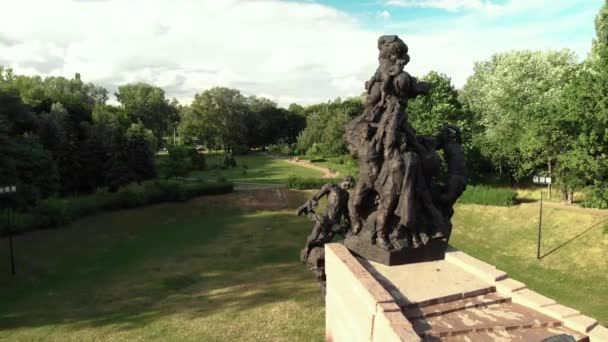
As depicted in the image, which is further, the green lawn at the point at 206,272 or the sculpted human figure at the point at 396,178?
the green lawn at the point at 206,272

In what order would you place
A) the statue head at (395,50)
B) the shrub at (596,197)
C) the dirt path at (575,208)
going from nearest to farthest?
the statue head at (395,50)
the shrub at (596,197)
the dirt path at (575,208)

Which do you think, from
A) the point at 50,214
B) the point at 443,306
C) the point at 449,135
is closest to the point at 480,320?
the point at 443,306

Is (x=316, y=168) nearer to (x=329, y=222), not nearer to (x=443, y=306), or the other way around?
(x=329, y=222)

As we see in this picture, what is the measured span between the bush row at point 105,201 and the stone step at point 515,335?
26578 mm

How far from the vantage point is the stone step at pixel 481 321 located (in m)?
6.55

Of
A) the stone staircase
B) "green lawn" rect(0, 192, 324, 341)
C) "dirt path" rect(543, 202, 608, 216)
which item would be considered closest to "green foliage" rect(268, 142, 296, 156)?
"green lawn" rect(0, 192, 324, 341)

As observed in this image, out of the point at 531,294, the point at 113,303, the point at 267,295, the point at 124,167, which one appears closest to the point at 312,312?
the point at 267,295

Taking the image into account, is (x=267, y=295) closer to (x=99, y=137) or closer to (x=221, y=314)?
(x=221, y=314)

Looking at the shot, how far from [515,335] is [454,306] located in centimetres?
105

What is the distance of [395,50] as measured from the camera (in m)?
9.55

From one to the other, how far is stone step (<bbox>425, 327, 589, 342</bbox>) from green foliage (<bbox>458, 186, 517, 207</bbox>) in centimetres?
2316

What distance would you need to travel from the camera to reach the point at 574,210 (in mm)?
24703

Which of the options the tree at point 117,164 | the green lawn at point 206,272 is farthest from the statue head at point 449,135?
the tree at point 117,164

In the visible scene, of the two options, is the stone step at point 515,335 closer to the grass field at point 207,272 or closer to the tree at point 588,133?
the grass field at point 207,272
